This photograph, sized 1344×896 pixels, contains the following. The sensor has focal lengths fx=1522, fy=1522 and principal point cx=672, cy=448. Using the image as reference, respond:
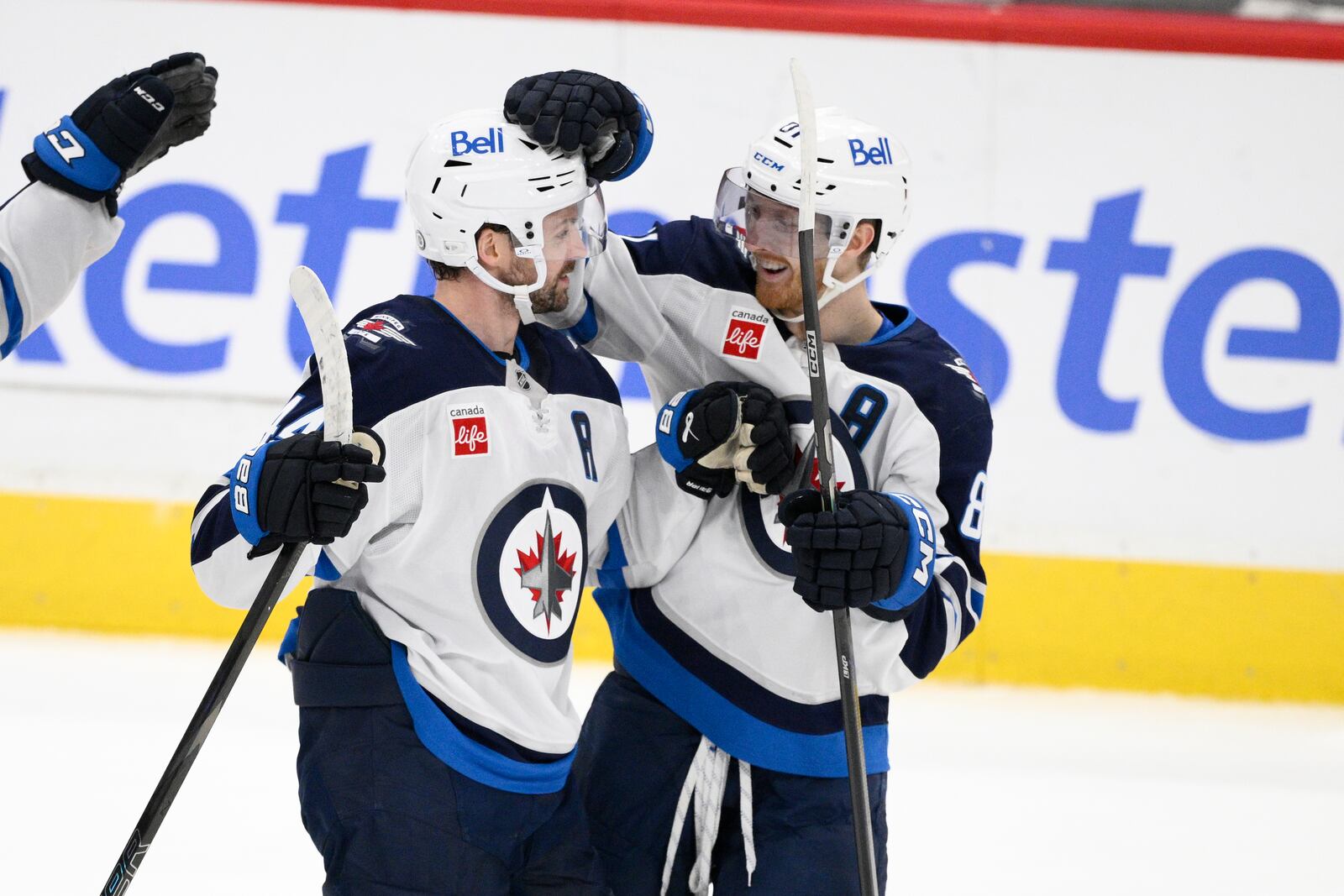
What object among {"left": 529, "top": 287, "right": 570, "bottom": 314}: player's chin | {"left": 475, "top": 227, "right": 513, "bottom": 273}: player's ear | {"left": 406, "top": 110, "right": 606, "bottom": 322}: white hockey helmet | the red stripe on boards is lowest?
{"left": 529, "top": 287, "right": 570, "bottom": 314}: player's chin

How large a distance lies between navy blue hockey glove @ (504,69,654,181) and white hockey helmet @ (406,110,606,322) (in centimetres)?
3

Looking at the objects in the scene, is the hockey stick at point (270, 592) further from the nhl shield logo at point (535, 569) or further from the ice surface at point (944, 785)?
the ice surface at point (944, 785)

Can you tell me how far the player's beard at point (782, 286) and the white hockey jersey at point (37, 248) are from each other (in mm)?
922

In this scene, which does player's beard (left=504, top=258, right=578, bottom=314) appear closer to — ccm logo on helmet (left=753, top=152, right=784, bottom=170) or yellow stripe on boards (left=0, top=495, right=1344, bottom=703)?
ccm logo on helmet (left=753, top=152, right=784, bottom=170)

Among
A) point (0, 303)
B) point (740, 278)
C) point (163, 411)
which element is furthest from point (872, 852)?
point (163, 411)

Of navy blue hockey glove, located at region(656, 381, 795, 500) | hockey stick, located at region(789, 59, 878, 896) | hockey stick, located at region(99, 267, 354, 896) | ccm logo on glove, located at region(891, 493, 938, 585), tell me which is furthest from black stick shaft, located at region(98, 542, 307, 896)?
ccm logo on glove, located at region(891, 493, 938, 585)

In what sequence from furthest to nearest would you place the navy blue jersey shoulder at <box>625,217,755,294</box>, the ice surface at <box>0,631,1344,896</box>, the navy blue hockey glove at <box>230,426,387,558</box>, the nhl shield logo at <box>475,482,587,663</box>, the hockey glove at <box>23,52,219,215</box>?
the ice surface at <box>0,631,1344,896</box>, the navy blue jersey shoulder at <box>625,217,755,294</box>, the hockey glove at <box>23,52,219,215</box>, the nhl shield logo at <box>475,482,587,663</box>, the navy blue hockey glove at <box>230,426,387,558</box>

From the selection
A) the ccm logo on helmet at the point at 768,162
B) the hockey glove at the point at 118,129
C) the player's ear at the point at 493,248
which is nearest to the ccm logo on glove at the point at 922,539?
the ccm logo on helmet at the point at 768,162

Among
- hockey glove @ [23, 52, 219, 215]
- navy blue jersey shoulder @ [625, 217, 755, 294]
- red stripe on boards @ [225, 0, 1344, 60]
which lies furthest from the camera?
red stripe on boards @ [225, 0, 1344, 60]

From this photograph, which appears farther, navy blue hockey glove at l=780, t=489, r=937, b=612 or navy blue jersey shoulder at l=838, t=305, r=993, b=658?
navy blue jersey shoulder at l=838, t=305, r=993, b=658

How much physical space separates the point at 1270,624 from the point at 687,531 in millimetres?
3182

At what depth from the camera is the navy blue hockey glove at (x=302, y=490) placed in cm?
166

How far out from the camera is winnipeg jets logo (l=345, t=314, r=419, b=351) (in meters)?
1.86

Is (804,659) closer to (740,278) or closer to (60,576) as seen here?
(740,278)
